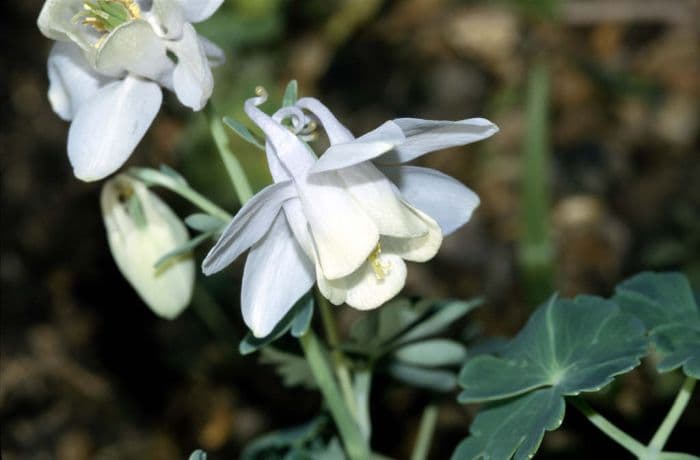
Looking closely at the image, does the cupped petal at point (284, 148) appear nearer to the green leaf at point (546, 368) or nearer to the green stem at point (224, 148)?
→ the green stem at point (224, 148)

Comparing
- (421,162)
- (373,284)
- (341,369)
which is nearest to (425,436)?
(341,369)

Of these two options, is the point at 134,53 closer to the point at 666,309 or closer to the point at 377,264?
the point at 377,264

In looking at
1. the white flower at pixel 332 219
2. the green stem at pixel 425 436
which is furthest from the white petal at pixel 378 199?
the green stem at pixel 425 436

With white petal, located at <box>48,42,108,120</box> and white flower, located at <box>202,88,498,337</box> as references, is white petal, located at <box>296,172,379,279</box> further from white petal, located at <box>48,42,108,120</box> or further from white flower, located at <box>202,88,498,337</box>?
white petal, located at <box>48,42,108,120</box>

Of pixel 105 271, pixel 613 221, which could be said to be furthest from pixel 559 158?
pixel 105 271

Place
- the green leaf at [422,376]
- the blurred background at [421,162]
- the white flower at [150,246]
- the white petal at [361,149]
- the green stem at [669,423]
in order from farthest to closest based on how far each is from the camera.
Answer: the blurred background at [421,162], the green leaf at [422,376], the white flower at [150,246], the green stem at [669,423], the white petal at [361,149]

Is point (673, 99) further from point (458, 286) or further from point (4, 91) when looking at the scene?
point (4, 91)

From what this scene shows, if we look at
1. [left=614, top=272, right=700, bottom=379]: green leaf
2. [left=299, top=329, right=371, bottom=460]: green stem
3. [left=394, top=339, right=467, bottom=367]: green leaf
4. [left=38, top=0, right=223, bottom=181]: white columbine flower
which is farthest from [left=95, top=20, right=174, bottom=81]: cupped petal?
[left=614, top=272, right=700, bottom=379]: green leaf
